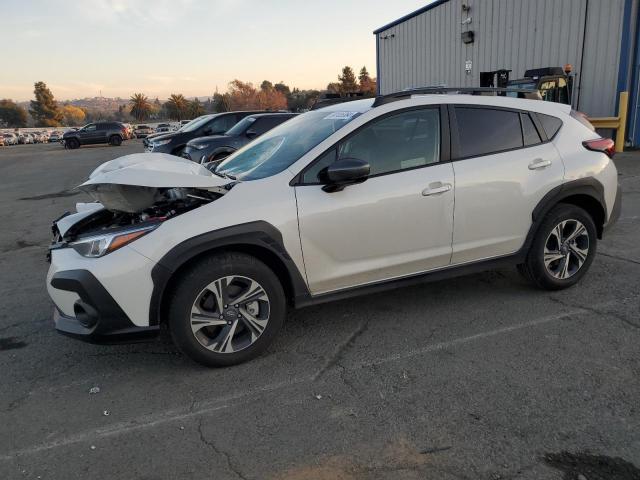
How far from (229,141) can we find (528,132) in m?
7.81

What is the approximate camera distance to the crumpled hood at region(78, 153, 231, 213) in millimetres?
3225

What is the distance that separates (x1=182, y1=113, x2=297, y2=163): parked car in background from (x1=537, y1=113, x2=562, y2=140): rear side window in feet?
21.9

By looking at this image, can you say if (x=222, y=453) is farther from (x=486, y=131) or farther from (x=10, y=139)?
(x=10, y=139)

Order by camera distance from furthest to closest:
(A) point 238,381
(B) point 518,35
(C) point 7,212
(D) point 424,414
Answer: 1. (B) point 518,35
2. (C) point 7,212
3. (A) point 238,381
4. (D) point 424,414

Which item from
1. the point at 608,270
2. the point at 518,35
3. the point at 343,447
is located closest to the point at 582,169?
the point at 608,270

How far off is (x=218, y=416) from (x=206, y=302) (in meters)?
0.74

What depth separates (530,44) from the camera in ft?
54.5

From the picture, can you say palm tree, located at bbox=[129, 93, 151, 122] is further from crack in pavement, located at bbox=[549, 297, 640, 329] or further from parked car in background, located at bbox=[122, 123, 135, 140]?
crack in pavement, located at bbox=[549, 297, 640, 329]

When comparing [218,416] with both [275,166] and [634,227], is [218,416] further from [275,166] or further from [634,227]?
[634,227]

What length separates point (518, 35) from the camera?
17.0m

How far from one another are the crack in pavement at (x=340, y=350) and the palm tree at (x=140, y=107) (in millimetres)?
112394

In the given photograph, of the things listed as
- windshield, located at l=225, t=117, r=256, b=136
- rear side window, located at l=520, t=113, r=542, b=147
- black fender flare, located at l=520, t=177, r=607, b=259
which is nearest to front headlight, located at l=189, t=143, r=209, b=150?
windshield, located at l=225, t=117, r=256, b=136

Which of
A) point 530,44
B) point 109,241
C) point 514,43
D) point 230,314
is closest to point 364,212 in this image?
point 230,314

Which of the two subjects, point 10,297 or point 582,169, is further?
point 10,297
